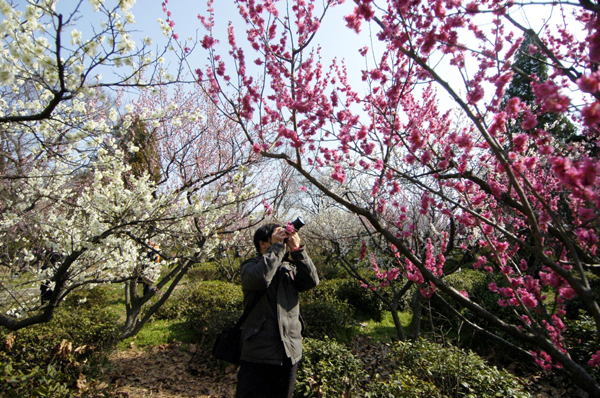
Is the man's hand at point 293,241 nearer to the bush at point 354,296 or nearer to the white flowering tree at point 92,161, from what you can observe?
the white flowering tree at point 92,161

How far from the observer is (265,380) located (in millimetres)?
2141

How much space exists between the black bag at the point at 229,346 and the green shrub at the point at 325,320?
125 inches

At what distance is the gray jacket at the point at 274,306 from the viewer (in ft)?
6.94

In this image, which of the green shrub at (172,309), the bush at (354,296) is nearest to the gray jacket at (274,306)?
the bush at (354,296)

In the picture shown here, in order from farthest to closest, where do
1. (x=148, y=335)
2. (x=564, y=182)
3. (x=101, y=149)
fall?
(x=148, y=335) < (x=101, y=149) < (x=564, y=182)

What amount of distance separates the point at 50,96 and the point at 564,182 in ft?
12.1

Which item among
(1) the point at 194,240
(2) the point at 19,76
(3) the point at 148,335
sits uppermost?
(2) the point at 19,76

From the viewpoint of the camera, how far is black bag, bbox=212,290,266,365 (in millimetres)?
2279

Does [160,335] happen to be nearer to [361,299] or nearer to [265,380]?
[361,299]

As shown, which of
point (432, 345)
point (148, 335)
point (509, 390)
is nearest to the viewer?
point (509, 390)

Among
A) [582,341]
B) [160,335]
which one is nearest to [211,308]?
[160,335]

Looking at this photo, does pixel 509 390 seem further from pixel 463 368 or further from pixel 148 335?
pixel 148 335

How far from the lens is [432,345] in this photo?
3.76 metres

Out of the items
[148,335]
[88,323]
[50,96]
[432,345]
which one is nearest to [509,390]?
[432,345]
